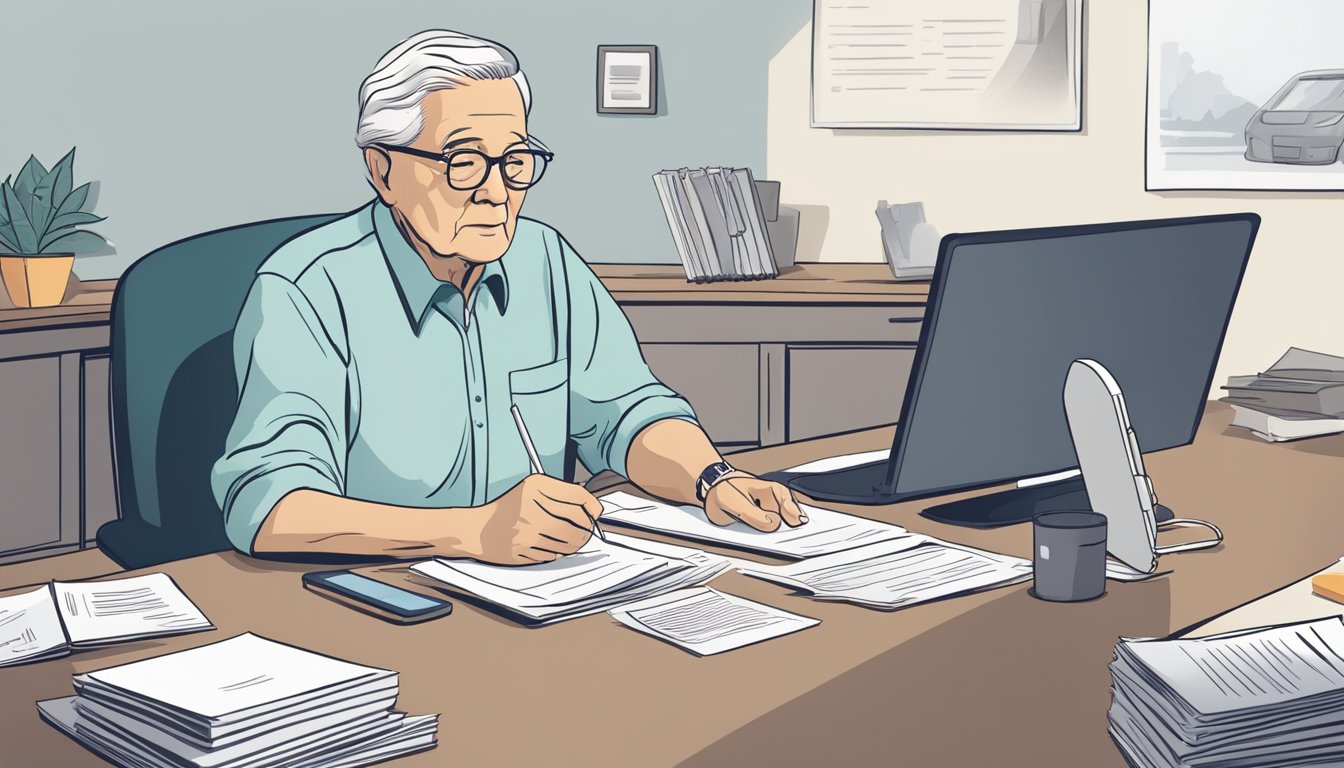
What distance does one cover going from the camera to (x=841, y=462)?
6.64 feet

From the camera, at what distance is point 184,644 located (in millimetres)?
1276

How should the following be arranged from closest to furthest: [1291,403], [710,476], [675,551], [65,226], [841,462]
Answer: [675,551], [710,476], [841,462], [1291,403], [65,226]

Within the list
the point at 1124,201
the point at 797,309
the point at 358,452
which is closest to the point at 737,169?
the point at 797,309

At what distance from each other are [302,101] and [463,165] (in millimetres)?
2187

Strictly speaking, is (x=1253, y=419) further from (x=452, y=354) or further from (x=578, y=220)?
(x=578, y=220)

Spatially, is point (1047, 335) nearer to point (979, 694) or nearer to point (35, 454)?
point (979, 694)

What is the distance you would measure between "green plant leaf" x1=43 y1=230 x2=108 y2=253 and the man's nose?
212 cm

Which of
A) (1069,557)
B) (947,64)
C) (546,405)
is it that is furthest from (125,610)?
(947,64)

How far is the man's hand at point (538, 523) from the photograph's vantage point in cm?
147

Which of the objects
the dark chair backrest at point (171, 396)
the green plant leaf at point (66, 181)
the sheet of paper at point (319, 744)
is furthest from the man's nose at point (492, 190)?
the green plant leaf at point (66, 181)

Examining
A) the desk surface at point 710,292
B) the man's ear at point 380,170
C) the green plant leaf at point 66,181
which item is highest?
the green plant leaf at point 66,181

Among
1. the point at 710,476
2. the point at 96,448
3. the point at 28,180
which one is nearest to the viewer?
the point at 710,476

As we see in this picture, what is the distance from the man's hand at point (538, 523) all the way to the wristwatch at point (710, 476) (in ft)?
1.03

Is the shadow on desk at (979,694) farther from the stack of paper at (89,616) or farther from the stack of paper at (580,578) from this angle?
the stack of paper at (89,616)
